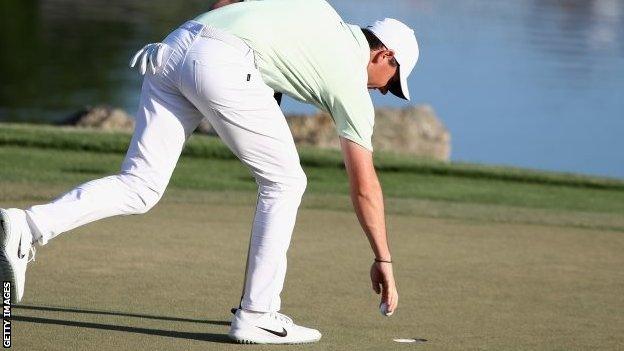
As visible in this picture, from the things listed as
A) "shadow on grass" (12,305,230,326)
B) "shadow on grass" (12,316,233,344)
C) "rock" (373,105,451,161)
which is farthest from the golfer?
"rock" (373,105,451,161)

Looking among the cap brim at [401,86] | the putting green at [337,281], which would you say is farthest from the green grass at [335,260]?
the cap brim at [401,86]

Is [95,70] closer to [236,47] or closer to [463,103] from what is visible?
[463,103]

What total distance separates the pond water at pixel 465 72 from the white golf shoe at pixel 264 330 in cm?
1394

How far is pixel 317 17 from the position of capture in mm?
5375

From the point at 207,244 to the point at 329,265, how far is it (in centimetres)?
73

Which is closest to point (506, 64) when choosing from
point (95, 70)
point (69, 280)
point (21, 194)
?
point (95, 70)

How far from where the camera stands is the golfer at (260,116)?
5.27 meters

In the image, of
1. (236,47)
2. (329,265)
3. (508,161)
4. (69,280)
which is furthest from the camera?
(508,161)

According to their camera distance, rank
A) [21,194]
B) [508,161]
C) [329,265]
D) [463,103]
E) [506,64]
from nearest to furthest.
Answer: [329,265] → [21,194] → [508,161] → [463,103] → [506,64]

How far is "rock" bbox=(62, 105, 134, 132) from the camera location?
15141mm

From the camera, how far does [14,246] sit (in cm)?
516

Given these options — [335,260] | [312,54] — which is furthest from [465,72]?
[312,54]

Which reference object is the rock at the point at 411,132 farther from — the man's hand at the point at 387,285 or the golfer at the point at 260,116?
the man's hand at the point at 387,285

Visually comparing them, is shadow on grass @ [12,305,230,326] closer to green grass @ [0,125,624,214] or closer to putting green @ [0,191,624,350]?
putting green @ [0,191,624,350]
